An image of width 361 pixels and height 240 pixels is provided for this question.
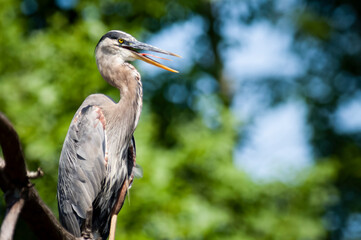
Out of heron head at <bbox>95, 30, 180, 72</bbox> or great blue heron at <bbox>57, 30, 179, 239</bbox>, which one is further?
heron head at <bbox>95, 30, 180, 72</bbox>

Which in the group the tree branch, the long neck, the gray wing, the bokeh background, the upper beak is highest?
the bokeh background

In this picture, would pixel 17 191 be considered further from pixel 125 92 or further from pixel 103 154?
pixel 125 92

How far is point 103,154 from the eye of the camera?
9.56ft

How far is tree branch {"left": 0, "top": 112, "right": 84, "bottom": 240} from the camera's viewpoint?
1499mm

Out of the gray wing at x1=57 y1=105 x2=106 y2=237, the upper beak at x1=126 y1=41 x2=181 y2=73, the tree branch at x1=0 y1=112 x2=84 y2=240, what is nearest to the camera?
the tree branch at x1=0 y1=112 x2=84 y2=240

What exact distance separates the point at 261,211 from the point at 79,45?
386 cm

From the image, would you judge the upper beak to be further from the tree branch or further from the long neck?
the tree branch

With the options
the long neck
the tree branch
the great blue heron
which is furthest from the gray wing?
the tree branch

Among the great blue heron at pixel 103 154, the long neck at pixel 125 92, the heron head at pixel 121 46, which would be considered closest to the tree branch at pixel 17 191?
the great blue heron at pixel 103 154

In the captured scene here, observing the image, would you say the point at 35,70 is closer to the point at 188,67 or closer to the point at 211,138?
the point at 211,138

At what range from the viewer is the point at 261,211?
7.84 m

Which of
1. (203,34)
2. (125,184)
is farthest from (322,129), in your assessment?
(125,184)

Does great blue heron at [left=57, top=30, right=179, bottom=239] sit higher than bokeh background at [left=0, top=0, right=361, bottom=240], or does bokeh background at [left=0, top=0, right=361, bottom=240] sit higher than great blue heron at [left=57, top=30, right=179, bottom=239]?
bokeh background at [left=0, top=0, right=361, bottom=240]

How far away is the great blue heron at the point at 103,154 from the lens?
2.90 meters
